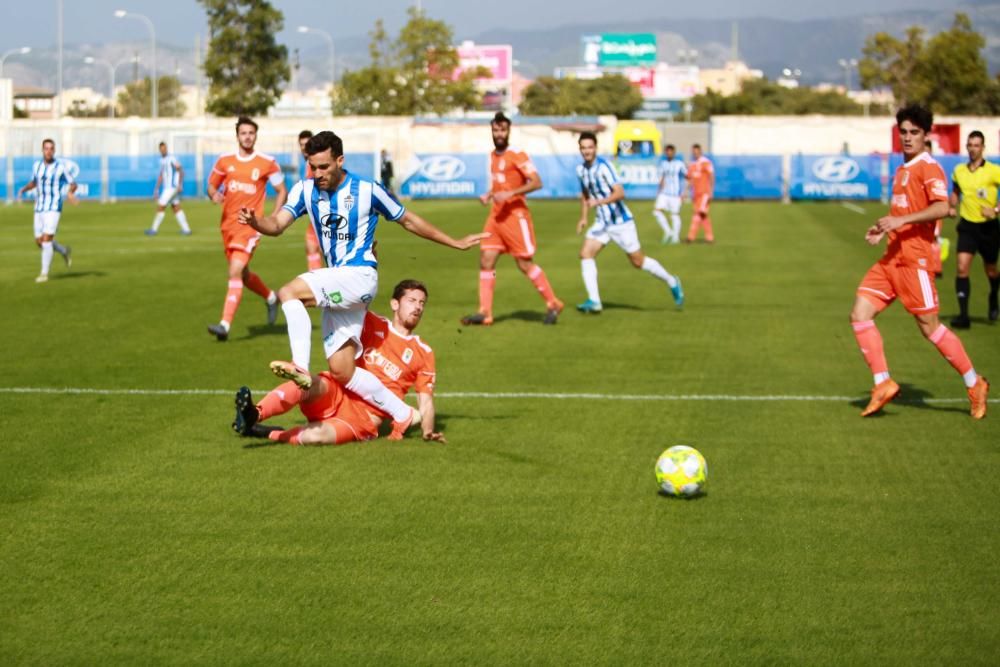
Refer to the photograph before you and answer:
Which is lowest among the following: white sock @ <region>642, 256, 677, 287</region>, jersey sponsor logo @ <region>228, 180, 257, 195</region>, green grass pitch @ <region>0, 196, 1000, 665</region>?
green grass pitch @ <region>0, 196, 1000, 665</region>

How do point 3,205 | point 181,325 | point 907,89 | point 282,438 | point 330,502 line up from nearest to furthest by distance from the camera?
point 330,502, point 282,438, point 181,325, point 3,205, point 907,89

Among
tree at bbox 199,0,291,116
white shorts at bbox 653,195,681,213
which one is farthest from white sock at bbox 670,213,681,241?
tree at bbox 199,0,291,116

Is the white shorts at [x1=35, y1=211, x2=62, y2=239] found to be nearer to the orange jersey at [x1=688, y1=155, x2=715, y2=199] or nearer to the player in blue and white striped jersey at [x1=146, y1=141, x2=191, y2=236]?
the player in blue and white striped jersey at [x1=146, y1=141, x2=191, y2=236]

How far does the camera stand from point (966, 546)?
6645mm

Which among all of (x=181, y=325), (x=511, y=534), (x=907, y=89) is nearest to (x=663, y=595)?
(x=511, y=534)

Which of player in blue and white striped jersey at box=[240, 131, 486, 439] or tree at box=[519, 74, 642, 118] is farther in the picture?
Answer: tree at box=[519, 74, 642, 118]

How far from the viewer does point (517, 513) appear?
7.17 metres

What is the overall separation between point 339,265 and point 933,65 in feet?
283

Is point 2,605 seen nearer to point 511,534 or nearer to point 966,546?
point 511,534

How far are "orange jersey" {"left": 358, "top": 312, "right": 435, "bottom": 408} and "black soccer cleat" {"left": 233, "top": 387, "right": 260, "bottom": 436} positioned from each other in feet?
2.50

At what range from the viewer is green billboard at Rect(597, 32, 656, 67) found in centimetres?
17475

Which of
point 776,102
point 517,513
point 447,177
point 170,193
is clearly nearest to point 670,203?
point 170,193

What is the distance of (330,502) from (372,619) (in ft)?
6.27

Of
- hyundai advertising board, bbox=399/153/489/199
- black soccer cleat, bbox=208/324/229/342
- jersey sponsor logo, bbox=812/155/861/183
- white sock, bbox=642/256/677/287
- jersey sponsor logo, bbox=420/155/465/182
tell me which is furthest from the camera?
jersey sponsor logo, bbox=420/155/465/182
